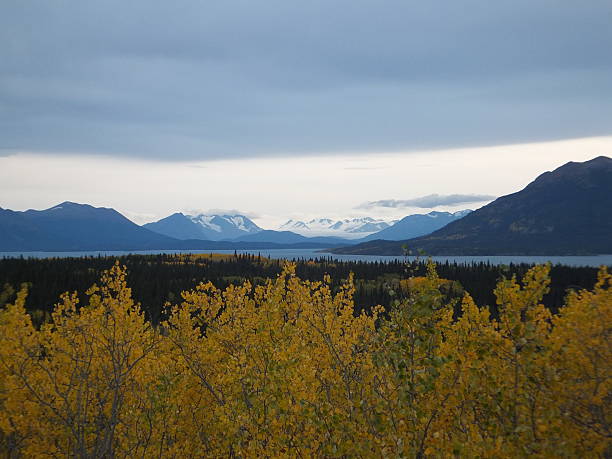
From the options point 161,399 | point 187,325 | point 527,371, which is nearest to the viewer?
point 527,371

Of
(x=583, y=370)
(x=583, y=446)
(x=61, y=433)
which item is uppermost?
(x=583, y=370)

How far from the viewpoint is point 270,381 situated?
8188mm

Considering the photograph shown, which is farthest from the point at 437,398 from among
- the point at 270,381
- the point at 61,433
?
the point at 61,433

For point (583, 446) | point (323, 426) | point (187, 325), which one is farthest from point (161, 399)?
point (187, 325)

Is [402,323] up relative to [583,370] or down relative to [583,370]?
up

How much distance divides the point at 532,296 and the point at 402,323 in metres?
2.30

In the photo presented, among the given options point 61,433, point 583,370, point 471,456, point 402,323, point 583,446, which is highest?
point 402,323

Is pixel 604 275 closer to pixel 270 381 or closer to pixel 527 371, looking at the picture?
pixel 527 371

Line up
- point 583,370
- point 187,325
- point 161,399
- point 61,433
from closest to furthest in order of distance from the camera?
point 583,370 < point 161,399 < point 61,433 < point 187,325

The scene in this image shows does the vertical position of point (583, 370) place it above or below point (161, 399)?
above

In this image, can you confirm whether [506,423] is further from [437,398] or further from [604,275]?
[604,275]

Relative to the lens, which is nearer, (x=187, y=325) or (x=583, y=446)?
(x=583, y=446)

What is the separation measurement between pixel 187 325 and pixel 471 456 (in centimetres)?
1493

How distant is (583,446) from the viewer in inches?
318
